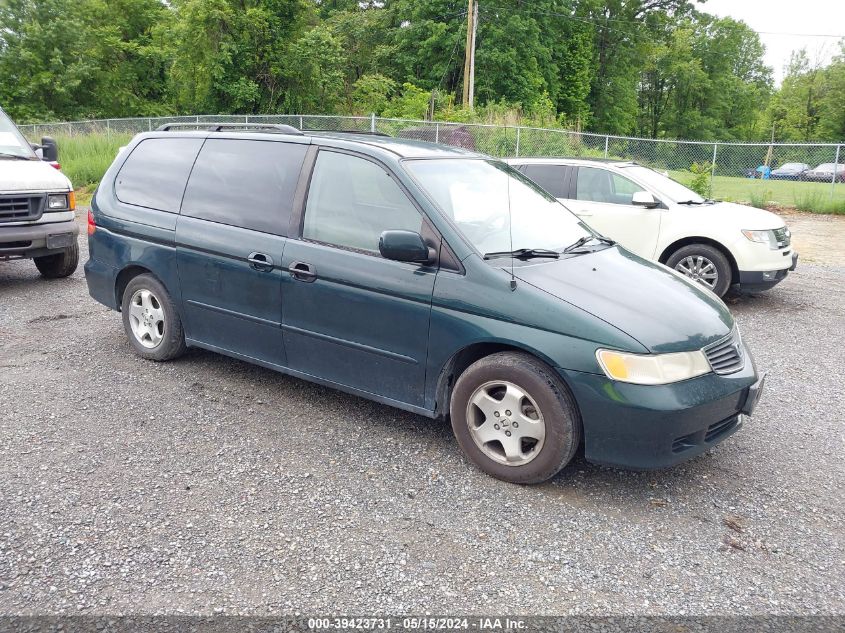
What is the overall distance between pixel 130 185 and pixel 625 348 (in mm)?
4024

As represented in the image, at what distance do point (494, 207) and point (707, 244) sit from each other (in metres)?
4.64

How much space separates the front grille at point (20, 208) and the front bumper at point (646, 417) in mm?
6579

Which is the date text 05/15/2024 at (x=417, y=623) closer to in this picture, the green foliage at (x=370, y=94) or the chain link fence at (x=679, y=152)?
the chain link fence at (x=679, y=152)

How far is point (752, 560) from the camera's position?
3.05 m

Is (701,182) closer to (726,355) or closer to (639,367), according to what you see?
(726,355)

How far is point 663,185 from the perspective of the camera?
336 inches

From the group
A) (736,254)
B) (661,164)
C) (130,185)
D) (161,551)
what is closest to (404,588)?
(161,551)

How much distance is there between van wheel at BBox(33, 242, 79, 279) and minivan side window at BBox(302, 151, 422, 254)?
5.21m

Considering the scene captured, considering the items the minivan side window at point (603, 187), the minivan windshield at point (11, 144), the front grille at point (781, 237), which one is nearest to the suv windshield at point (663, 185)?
the minivan side window at point (603, 187)

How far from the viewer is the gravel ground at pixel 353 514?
278 cm

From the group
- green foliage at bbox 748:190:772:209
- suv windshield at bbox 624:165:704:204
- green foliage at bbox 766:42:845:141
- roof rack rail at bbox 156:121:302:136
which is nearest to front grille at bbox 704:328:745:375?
roof rack rail at bbox 156:121:302:136

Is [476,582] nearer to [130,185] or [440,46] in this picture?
[130,185]

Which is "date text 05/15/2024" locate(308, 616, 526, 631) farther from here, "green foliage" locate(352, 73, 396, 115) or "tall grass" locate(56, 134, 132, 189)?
"green foliage" locate(352, 73, 396, 115)

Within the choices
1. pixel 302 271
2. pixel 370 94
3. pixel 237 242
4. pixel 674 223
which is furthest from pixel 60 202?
pixel 370 94
